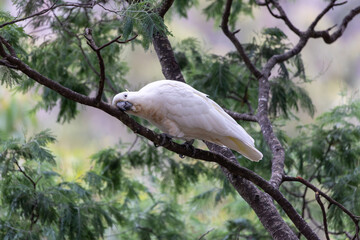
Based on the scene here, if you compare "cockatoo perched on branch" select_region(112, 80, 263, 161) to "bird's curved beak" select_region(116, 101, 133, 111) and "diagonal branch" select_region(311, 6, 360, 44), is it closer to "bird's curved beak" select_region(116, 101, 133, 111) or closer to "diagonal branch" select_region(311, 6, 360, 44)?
"bird's curved beak" select_region(116, 101, 133, 111)

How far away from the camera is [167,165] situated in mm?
3922

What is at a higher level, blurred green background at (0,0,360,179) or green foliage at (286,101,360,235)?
blurred green background at (0,0,360,179)

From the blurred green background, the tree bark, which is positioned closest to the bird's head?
the tree bark

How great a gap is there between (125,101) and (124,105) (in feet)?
0.06

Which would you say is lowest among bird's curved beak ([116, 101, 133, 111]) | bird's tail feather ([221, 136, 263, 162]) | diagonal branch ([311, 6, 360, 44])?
bird's tail feather ([221, 136, 263, 162])

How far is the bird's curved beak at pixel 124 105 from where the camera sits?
185cm

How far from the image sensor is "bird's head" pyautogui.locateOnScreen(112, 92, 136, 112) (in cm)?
185

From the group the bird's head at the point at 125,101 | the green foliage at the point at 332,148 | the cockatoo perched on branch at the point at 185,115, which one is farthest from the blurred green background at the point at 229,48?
the bird's head at the point at 125,101

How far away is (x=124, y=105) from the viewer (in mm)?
1857

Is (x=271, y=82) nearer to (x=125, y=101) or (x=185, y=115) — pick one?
(x=185, y=115)

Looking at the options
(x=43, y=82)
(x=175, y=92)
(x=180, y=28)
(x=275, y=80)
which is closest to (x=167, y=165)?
(x=275, y=80)

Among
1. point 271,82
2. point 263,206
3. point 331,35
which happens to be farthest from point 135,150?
→ point 263,206

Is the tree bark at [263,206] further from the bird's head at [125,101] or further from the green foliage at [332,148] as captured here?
the green foliage at [332,148]

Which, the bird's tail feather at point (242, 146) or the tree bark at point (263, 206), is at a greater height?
the bird's tail feather at point (242, 146)
